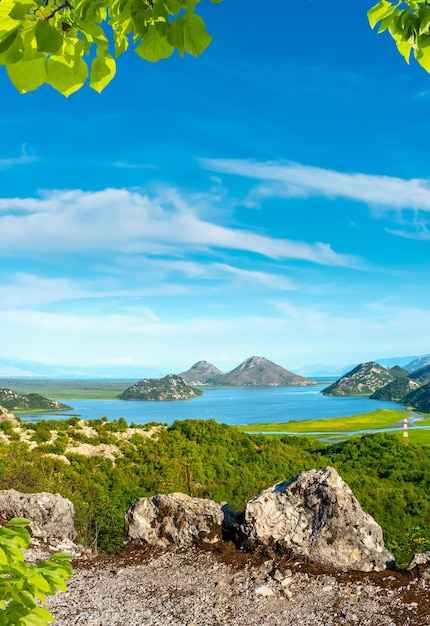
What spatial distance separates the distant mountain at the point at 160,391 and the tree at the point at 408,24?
132145 mm

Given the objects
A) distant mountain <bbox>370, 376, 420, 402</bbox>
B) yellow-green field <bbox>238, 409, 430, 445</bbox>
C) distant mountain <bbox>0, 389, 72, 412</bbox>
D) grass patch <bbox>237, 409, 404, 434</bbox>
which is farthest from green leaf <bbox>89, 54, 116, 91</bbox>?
distant mountain <bbox>370, 376, 420, 402</bbox>

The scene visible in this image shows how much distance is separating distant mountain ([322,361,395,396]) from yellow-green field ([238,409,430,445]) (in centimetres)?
7701

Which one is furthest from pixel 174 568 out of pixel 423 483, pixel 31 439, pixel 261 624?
pixel 423 483

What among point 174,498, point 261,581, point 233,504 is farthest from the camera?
point 233,504

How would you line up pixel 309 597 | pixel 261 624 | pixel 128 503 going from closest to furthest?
1. pixel 261 624
2. pixel 309 597
3. pixel 128 503

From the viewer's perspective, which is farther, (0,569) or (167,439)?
(167,439)

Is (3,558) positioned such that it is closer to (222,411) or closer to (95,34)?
(95,34)

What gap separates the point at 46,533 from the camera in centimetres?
1108

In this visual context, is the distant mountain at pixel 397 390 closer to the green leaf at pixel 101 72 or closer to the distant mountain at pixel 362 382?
the distant mountain at pixel 362 382

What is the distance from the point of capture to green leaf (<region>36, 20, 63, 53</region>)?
156cm

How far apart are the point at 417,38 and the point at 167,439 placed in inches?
1017

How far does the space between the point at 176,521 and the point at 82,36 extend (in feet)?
33.4

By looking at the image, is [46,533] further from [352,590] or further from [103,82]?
[103,82]

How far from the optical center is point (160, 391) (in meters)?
138
